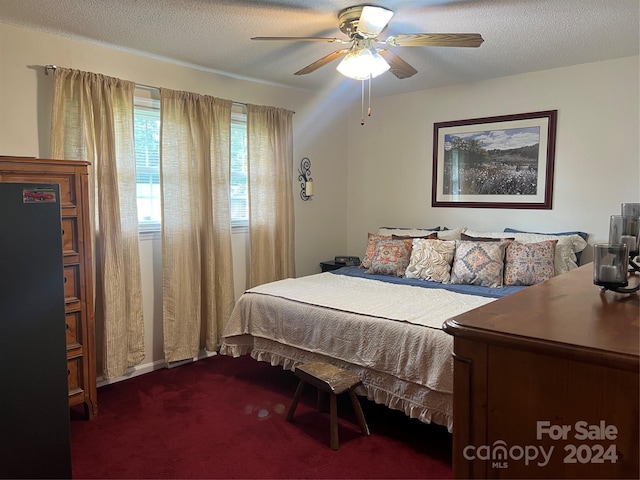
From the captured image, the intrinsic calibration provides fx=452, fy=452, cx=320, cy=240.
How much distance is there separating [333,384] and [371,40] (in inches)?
77.2

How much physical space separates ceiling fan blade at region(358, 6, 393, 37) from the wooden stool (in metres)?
1.91

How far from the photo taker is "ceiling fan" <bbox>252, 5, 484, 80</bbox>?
2.41 meters

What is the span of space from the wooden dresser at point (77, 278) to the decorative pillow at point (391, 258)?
218 centimetres

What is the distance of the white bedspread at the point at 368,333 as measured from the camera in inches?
90.2

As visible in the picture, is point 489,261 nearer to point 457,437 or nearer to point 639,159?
point 639,159

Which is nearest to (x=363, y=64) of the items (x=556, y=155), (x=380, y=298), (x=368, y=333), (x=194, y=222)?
(x=380, y=298)

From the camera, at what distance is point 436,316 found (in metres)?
2.50

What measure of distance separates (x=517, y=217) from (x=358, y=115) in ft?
6.58

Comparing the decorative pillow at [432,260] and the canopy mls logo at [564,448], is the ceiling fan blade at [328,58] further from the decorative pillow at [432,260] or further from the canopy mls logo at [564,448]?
the canopy mls logo at [564,448]

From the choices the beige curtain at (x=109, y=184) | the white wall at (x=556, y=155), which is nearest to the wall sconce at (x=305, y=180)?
the white wall at (x=556, y=155)

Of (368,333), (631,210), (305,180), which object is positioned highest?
(305,180)

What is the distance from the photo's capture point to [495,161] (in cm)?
404

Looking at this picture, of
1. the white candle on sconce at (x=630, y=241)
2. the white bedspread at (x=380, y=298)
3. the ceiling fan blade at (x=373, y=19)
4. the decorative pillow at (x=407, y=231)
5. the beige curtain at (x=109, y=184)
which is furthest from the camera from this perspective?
the decorative pillow at (x=407, y=231)

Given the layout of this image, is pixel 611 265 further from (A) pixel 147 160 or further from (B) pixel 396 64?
(A) pixel 147 160
